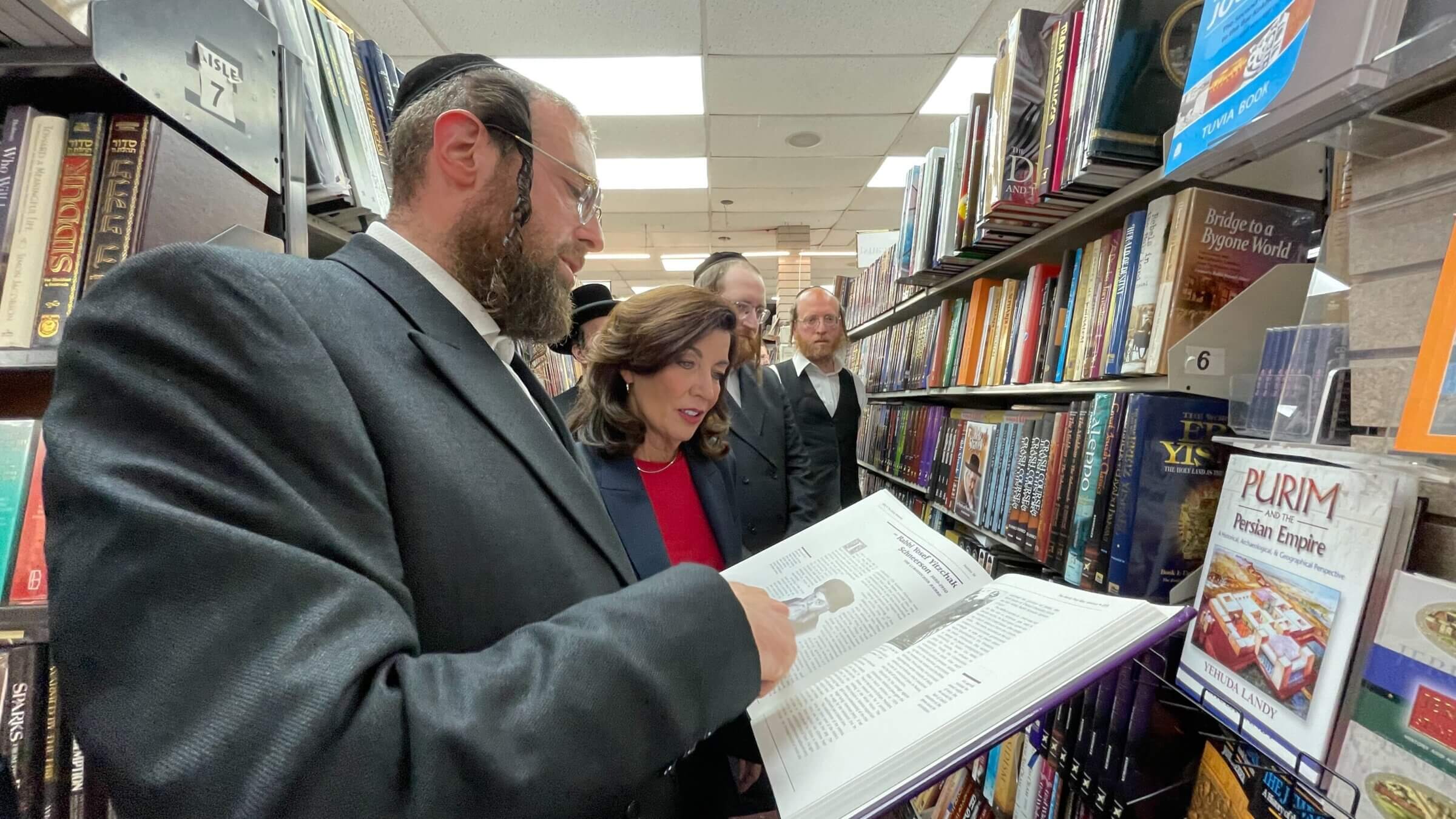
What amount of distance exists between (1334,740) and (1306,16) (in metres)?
0.71

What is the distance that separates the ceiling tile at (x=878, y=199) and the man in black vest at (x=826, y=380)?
293cm

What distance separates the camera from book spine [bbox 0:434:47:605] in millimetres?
714

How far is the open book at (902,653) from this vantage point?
465 mm

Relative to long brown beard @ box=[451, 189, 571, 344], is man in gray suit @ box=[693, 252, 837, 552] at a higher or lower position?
lower

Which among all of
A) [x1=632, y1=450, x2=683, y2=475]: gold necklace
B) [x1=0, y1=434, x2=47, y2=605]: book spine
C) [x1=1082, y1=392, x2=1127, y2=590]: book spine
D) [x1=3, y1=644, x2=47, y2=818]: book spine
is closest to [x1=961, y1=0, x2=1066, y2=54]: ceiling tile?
[x1=1082, y1=392, x2=1127, y2=590]: book spine

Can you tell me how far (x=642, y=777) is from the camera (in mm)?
438

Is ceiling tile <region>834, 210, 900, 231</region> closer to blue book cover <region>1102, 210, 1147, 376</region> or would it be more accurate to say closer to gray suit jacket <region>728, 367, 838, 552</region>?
gray suit jacket <region>728, 367, 838, 552</region>

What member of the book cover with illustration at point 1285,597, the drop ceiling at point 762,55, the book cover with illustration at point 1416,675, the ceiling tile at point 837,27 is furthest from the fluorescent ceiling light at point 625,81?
the book cover with illustration at point 1416,675

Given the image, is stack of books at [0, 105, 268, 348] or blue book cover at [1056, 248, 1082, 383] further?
blue book cover at [1056, 248, 1082, 383]

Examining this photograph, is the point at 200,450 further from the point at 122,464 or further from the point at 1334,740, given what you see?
the point at 1334,740

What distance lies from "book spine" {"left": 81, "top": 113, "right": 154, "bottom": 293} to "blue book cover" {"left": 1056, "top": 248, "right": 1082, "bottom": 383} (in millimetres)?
1514

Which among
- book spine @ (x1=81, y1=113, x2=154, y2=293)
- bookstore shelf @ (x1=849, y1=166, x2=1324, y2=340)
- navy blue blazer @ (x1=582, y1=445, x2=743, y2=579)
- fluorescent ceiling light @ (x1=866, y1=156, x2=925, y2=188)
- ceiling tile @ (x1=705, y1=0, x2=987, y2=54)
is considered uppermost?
ceiling tile @ (x1=705, y1=0, x2=987, y2=54)

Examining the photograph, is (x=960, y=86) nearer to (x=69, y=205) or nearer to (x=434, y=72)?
(x=434, y=72)

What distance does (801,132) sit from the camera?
13.1 ft
